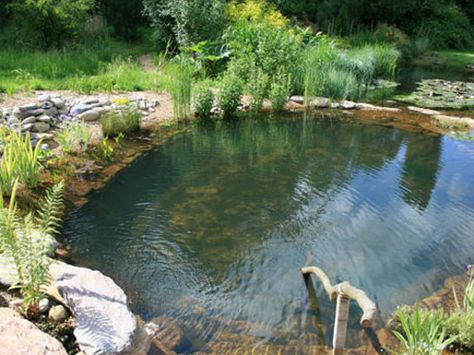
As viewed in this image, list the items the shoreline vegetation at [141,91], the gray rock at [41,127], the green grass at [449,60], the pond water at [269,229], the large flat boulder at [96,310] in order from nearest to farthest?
the large flat boulder at [96,310] → the shoreline vegetation at [141,91] → the pond water at [269,229] → the gray rock at [41,127] → the green grass at [449,60]

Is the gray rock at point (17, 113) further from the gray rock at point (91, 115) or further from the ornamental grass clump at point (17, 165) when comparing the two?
the ornamental grass clump at point (17, 165)

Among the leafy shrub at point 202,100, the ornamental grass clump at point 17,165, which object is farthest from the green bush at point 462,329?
the leafy shrub at point 202,100

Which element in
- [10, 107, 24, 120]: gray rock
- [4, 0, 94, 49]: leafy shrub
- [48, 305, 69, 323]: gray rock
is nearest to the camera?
[48, 305, 69, 323]: gray rock

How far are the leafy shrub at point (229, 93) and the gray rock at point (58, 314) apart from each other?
258 inches

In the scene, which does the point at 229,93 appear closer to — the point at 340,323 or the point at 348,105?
the point at 348,105

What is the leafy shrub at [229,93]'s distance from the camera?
9297 millimetres

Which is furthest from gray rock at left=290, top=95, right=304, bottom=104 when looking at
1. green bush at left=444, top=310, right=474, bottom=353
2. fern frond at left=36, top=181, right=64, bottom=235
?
green bush at left=444, top=310, right=474, bottom=353

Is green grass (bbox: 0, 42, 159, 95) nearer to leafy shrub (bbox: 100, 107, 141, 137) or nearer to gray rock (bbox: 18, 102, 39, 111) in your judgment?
gray rock (bbox: 18, 102, 39, 111)

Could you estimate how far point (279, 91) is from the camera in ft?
32.1

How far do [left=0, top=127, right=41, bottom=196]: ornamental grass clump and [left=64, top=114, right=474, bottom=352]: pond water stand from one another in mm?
771

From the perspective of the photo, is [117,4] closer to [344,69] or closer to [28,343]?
[344,69]

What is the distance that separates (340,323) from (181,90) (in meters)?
6.46

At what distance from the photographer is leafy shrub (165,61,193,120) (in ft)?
28.7

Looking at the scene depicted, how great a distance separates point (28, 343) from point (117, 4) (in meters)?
13.8
